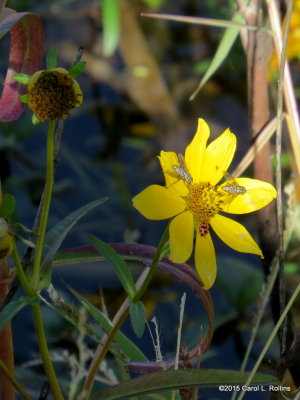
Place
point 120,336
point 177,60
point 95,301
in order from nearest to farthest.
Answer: point 120,336
point 95,301
point 177,60

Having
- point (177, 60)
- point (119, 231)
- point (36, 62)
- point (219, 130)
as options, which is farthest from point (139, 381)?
point (177, 60)

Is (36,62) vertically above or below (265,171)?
above

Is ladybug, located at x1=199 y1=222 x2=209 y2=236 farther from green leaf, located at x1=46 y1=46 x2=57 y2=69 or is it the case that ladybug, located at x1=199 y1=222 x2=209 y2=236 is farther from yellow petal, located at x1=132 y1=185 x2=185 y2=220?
green leaf, located at x1=46 y1=46 x2=57 y2=69

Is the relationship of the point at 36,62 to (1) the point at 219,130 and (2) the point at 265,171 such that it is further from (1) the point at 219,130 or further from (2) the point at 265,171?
(1) the point at 219,130

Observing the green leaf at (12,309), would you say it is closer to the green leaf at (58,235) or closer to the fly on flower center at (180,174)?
the green leaf at (58,235)

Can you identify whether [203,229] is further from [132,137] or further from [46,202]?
[132,137]

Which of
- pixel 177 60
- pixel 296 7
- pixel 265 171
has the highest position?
pixel 296 7

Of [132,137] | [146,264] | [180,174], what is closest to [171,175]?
[180,174]
